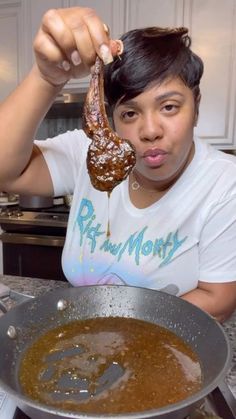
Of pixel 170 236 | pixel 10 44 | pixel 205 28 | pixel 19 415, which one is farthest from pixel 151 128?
pixel 10 44

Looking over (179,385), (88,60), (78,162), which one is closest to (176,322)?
(179,385)

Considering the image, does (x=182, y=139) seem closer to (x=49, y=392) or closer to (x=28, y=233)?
(x=49, y=392)

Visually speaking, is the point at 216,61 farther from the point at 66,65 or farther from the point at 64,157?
the point at 66,65

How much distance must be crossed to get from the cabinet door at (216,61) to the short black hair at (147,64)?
60.3 inches

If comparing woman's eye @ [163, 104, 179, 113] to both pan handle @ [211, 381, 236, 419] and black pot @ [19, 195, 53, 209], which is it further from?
black pot @ [19, 195, 53, 209]

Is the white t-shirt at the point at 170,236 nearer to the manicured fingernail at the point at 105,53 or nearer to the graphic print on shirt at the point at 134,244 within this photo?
the graphic print on shirt at the point at 134,244

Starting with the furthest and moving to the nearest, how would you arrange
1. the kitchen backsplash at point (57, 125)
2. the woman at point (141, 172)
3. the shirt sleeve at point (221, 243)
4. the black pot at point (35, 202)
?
the kitchen backsplash at point (57, 125)
the black pot at point (35, 202)
the shirt sleeve at point (221, 243)
the woman at point (141, 172)

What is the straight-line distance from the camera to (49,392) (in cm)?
45

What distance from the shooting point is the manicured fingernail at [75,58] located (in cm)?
55


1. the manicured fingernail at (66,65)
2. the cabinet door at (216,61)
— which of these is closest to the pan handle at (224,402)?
the manicured fingernail at (66,65)

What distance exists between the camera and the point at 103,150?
549mm

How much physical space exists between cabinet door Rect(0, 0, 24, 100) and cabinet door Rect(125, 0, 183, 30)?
0.75m

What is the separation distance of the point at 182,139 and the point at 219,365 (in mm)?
438

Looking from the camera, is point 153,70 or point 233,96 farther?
point 233,96
